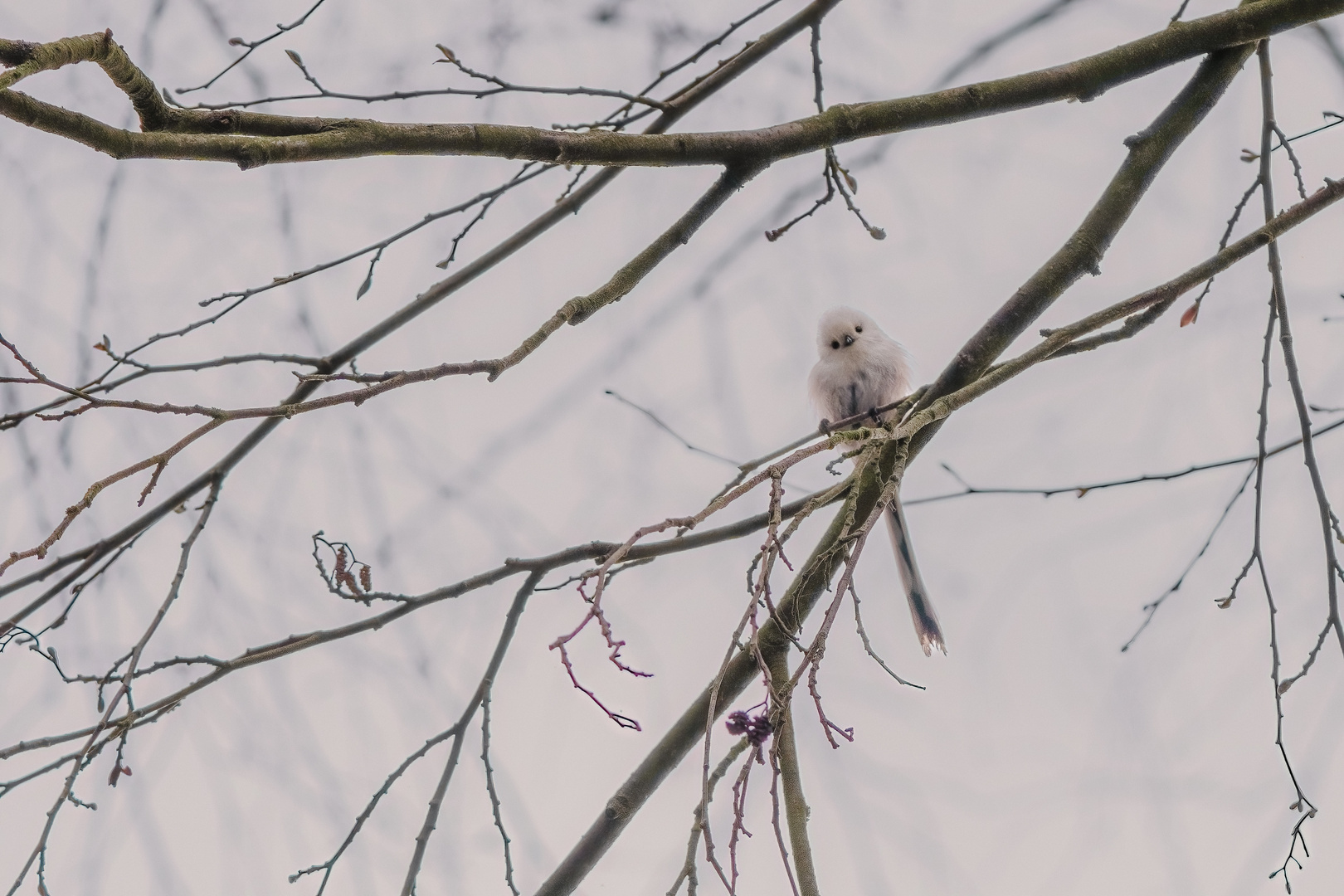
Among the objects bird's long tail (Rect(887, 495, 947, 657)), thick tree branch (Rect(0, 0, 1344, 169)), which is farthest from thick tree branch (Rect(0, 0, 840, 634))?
bird's long tail (Rect(887, 495, 947, 657))

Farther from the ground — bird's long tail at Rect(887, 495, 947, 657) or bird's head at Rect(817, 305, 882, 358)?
bird's head at Rect(817, 305, 882, 358)

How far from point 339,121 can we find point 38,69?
0.44 meters

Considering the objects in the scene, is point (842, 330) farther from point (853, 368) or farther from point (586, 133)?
point (586, 133)

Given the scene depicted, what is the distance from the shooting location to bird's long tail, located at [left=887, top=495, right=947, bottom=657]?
106 inches

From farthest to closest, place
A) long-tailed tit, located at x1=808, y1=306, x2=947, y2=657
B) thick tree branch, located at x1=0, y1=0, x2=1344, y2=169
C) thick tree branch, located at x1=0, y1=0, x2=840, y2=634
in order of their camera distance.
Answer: long-tailed tit, located at x1=808, y1=306, x2=947, y2=657 → thick tree branch, located at x1=0, y1=0, x2=840, y2=634 → thick tree branch, located at x1=0, y1=0, x2=1344, y2=169

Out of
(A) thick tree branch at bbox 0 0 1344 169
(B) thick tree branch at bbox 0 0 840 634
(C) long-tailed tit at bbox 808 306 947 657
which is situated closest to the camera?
(A) thick tree branch at bbox 0 0 1344 169

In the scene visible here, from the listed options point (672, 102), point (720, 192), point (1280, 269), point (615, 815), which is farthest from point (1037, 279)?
point (615, 815)

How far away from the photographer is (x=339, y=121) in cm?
155

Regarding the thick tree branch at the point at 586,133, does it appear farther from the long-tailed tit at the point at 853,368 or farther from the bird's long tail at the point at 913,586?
the long-tailed tit at the point at 853,368

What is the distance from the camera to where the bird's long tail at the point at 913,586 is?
8.84 feet

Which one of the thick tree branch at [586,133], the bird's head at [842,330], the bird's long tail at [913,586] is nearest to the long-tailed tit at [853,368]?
the bird's head at [842,330]

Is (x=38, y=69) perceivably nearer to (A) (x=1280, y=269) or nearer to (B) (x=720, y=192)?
(B) (x=720, y=192)

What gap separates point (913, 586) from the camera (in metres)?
2.82

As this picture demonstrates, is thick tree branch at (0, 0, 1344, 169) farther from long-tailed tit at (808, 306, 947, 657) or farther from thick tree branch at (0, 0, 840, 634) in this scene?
long-tailed tit at (808, 306, 947, 657)
